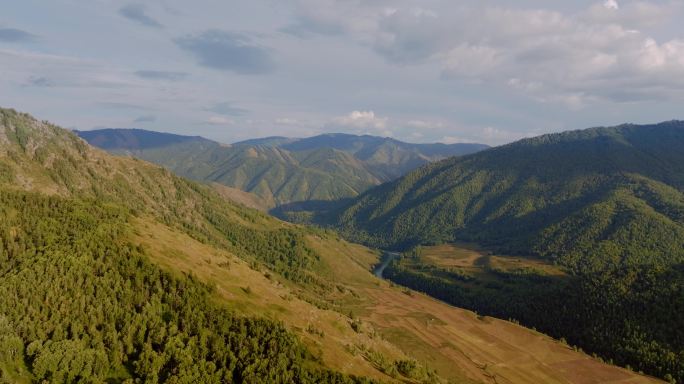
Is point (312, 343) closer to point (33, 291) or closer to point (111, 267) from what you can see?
point (111, 267)

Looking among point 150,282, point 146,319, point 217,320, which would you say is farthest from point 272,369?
point 150,282

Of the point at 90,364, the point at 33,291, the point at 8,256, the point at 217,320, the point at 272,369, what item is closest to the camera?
the point at 90,364

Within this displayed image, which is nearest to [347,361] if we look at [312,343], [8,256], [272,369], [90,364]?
[312,343]

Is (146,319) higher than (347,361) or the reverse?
higher

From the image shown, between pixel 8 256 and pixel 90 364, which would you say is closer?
pixel 90 364

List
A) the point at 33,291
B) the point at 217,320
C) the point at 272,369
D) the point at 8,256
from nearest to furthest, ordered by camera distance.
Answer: the point at 272,369 < the point at 33,291 < the point at 217,320 < the point at 8,256

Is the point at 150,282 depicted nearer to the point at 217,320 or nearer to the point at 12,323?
the point at 217,320

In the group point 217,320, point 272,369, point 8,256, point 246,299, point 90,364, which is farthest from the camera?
point 246,299

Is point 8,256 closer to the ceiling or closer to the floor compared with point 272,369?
closer to the ceiling

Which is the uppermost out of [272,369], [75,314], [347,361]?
[75,314]
